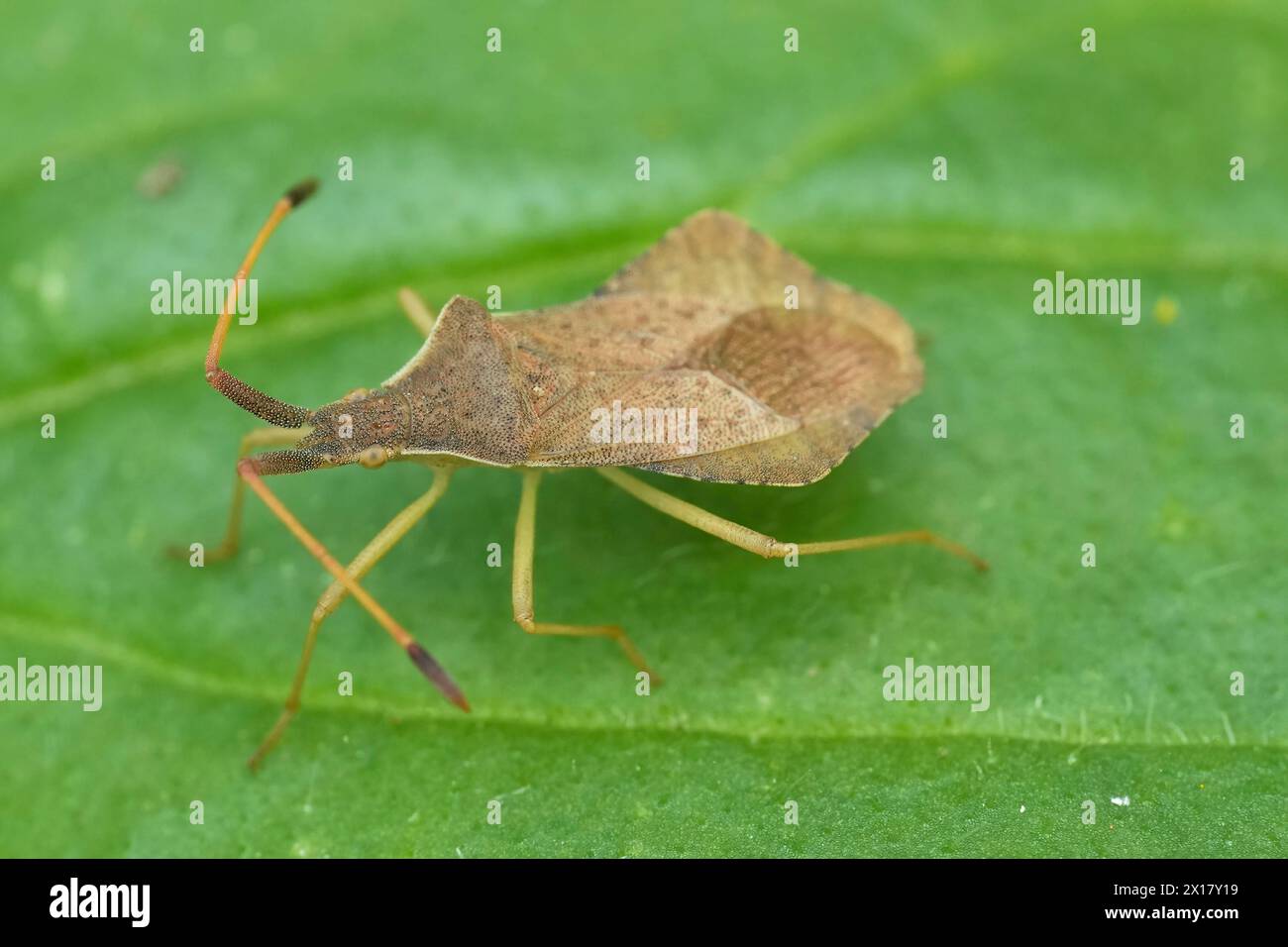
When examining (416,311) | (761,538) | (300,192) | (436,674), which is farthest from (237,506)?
(761,538)

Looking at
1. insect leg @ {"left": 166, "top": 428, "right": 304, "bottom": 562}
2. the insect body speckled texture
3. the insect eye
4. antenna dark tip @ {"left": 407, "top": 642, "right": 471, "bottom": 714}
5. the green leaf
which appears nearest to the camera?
antenna dark tip @ {"left": 407, "top": 642, "right": 471, "bottom": 714}

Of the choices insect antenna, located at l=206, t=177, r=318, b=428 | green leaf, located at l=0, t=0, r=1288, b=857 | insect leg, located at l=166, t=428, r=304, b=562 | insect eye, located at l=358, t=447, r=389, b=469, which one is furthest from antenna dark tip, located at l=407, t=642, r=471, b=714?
insect leg, located at l=166, t=428, r=304, b=562

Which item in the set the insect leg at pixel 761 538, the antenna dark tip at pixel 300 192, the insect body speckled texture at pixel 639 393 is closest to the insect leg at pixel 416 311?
the insect body speckled texture at pixel 639 393

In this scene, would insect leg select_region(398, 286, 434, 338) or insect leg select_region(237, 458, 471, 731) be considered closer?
insect leg select_region(237, 458, 471, 731)

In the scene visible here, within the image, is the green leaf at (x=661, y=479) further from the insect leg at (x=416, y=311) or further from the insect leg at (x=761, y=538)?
the insect leg at (x=416, y=311)

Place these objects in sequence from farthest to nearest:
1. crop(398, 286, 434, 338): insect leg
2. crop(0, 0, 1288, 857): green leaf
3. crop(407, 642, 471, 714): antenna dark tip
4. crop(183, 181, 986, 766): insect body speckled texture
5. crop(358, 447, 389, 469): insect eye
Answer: crop(398, 286, 434, 338): insect leg → crop(183, 181, 986, 766): insect body speckled texture → crop(358, 447, 389, 469): insect eye → crop(0, 0, 1288, 857): green leaf → crop(407, 642, 471, 714): antenna dark tip

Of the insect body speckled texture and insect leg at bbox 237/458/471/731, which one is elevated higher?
the insect body speckled texture

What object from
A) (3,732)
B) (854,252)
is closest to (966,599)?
(854,252)

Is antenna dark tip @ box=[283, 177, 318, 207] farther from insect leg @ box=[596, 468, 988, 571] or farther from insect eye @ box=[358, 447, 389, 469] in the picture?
insect leg @ box=[596, 468, 988, 571]
